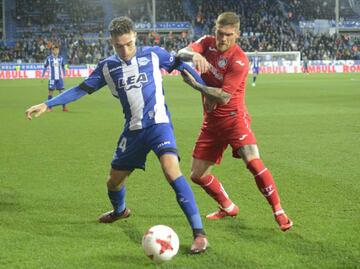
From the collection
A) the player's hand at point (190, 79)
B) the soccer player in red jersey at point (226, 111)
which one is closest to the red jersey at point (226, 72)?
the soccer player in red jersey at point (226, 111)

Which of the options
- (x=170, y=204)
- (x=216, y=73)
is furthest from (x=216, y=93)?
(x=170, y=204)

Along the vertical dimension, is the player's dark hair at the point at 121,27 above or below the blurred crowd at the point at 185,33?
above

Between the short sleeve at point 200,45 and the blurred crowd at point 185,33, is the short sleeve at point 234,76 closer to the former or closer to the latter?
the short sleeve at point 200,45

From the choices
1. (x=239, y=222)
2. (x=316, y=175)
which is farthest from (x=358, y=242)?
(x=316, y=175)

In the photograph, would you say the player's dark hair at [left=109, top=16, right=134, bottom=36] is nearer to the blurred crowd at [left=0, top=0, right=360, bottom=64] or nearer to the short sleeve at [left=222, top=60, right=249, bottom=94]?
the short sleeve at [left=222, top=60, right=249, bottom=94]

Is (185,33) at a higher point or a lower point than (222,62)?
lower

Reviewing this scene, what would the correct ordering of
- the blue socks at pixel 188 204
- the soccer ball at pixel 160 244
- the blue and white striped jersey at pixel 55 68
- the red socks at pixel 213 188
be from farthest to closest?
the blue and white striped jersey at pixel 55 68
the red socks at pixel 213 188
the blue socks at pixel 188 204
the soccer ball at pixel 160 244

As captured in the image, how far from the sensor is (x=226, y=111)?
231 inches

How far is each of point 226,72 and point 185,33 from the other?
46230 millimetres

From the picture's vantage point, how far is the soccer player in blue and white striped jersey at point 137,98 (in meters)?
5.29

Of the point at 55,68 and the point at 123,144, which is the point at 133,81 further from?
the point at 55,68

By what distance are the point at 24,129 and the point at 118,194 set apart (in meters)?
9.16

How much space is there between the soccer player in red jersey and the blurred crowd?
40.2 m

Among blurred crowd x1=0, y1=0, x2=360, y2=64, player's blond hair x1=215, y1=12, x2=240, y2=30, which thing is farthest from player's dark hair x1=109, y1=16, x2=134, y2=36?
blurred crowd x1=0, y1=0, x2=360, y2=64
